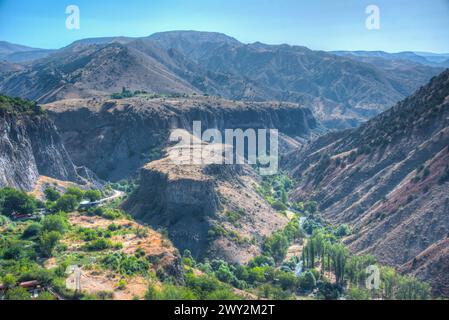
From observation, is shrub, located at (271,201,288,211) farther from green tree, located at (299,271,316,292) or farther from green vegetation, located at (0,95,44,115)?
green vegetation, located at (0,95,44,115)

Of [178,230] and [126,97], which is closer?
[178,230]

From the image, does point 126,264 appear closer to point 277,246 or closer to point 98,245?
point 98,245

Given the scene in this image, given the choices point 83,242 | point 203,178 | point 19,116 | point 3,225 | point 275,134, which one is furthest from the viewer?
point 275,134

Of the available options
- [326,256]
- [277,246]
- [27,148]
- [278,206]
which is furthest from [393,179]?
[27,148]

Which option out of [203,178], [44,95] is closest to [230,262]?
[203,178]

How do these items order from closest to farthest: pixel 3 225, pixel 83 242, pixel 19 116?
1. pixel 83 242
2. pixel 3 225
3. pixel 19 116
